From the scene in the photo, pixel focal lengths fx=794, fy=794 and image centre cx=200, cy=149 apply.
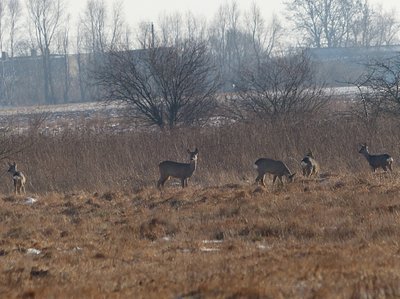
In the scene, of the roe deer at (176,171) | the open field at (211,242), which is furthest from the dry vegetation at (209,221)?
the roe deer at (176,171)

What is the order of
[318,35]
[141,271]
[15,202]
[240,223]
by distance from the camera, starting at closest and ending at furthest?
[141,271] → [240,223] → [15,202] → [318,35]

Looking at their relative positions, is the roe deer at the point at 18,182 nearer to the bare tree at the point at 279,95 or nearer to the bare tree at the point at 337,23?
the bare tree at the point at 279,95

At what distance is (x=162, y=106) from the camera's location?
29188 millimetres

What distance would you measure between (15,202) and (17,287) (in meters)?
9.15

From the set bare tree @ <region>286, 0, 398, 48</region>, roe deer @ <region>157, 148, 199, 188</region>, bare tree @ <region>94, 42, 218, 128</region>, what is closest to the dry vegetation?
roe deer @ <region>157, 148, 199, 188</region>

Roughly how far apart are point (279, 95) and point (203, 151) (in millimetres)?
6456

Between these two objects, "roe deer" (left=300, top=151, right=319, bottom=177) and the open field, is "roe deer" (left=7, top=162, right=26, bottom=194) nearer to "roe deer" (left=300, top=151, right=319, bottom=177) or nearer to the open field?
the open field

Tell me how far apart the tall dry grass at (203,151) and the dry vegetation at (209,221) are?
5cm

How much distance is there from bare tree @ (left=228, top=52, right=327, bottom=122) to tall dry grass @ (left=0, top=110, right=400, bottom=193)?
10.5 ft

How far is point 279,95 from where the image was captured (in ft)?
90.1

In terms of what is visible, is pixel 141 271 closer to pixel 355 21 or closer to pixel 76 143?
pixel 76 143

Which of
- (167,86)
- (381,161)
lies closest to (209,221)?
(381,161)

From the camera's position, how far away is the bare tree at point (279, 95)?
26875mm

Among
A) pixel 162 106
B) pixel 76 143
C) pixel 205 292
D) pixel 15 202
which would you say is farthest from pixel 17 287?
pixel 162 106
